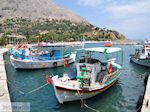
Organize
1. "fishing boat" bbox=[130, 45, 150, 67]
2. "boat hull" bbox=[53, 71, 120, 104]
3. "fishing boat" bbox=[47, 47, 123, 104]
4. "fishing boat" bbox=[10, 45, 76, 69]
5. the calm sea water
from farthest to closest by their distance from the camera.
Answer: "fishing boat" bbox=[130, 45, 150, 67], "fishing boat" bbox=[10, 45, 76, 69], the calm sea water, "fishing boat" bbox=[47, 47, 123, 104], "boat hull" bbox=[53, 71, 120, 104]

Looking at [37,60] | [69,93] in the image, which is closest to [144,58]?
[37,60]

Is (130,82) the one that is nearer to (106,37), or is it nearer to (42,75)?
(42,75)

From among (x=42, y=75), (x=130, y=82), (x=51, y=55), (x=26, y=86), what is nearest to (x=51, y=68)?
(x=51, y=55)

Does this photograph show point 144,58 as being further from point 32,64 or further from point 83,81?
point 83,81

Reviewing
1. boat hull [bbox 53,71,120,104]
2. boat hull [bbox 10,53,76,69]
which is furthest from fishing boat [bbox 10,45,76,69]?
boat hull [bbox 53,71,120,104]

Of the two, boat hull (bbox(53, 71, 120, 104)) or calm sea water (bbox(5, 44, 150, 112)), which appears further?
calm sea water (bbox(5, 44, 150, 112))

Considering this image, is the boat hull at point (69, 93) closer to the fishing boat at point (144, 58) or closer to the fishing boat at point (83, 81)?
the fishing boat at point (83, 81)

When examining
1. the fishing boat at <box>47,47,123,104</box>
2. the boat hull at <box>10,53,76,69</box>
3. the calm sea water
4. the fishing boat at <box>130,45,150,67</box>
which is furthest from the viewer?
the fishing boat at <box>130,45,150,67</box>

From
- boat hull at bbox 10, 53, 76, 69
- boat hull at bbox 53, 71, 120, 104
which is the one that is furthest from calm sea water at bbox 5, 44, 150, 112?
boat hull at bbox 10, 53, 76, 69

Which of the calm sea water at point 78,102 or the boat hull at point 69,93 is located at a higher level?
the boat hull at point 69,93

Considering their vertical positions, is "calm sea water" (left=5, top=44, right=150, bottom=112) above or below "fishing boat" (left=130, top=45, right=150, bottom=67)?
below

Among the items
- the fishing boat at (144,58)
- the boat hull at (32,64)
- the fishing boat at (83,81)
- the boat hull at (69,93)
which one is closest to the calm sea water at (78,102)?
the boat hull at (69,93)

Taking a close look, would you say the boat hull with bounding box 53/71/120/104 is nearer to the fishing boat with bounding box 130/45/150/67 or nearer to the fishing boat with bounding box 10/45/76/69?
the fishing boat with bounding box 10/45/76/69

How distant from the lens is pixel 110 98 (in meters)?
21.8
